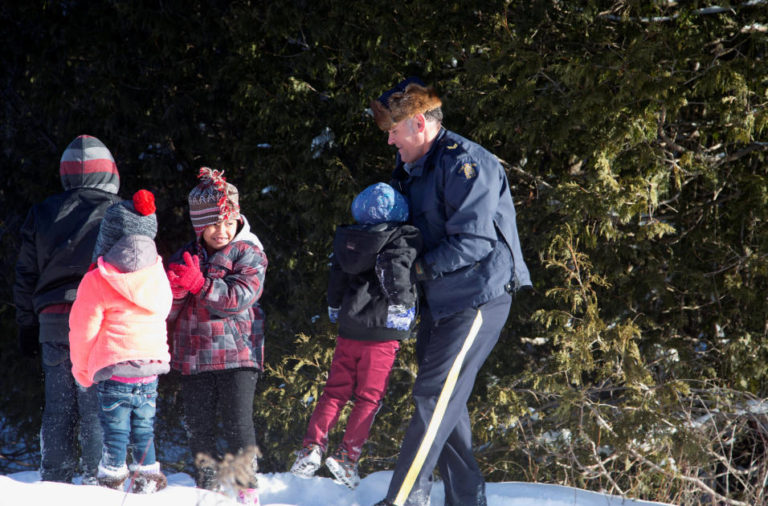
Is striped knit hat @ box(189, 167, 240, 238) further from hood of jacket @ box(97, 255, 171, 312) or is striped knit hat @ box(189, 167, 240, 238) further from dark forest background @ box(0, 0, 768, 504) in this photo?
dark forest background @ box(0, 0, 768, 504)

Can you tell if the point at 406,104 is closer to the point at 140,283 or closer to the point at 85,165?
the point at 140,283

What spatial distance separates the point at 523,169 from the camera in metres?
4.98

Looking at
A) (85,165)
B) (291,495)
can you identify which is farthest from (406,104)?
(291,495)

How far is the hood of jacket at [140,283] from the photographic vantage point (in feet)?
10.9

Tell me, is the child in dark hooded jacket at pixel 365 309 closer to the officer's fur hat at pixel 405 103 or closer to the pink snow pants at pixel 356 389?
the pink snow pants at pixel 356 389

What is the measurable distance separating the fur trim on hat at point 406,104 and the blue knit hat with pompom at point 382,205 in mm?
321

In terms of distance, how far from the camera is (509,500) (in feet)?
12.0

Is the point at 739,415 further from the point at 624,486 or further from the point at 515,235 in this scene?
the point at 515,235

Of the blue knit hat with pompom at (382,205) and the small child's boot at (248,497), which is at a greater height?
the blue knit hat with pompom at (382,205)

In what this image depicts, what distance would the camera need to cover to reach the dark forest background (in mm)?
4207

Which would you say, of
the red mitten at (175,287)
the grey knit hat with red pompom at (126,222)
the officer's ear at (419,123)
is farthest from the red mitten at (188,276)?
the officer's ear at (419,123)

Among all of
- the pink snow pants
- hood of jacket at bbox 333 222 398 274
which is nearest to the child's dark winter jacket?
hood of jacket at bbox 333 222 398 274

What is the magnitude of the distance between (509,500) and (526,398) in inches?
58.7

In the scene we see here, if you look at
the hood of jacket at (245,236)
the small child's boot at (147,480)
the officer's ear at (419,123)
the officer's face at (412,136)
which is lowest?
the small child's boot at (147,480)
